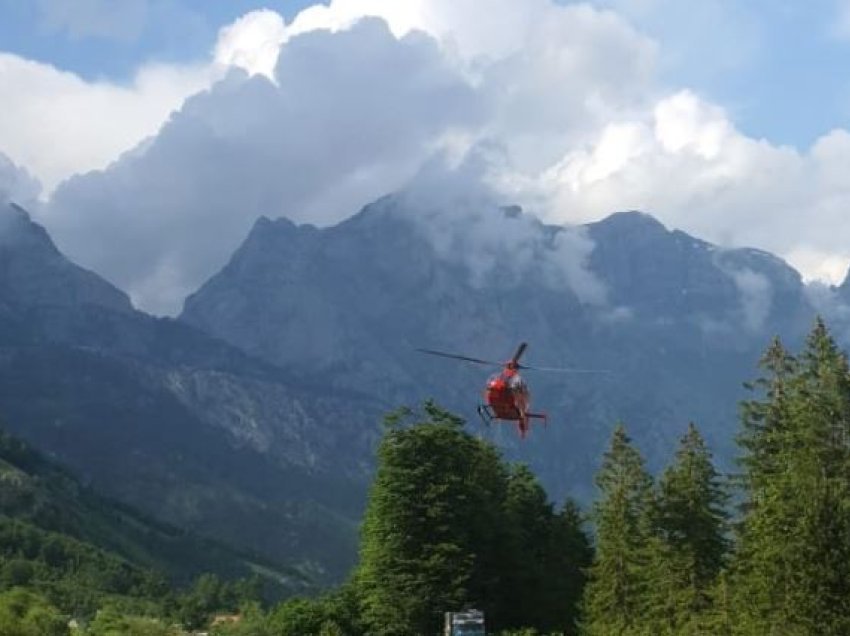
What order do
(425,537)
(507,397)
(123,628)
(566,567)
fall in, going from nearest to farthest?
1. (507,397)
2. (425,537)
3. (566,567)
4. (123,628)

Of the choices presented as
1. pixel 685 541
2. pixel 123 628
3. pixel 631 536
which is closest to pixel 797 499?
pixel 685 541

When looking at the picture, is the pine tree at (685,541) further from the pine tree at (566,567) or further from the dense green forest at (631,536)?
the pine tree at (566,567)

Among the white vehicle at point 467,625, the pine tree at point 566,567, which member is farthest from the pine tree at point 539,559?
the white vehicle at point 467,625

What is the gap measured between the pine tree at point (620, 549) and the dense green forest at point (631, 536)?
139 millimetres

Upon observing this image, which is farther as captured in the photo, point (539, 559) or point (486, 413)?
point (539, 559)

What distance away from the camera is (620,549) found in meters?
79.8

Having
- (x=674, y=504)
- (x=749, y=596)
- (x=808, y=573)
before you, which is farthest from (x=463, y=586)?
(x=808, y=573)

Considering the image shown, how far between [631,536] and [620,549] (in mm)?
1558

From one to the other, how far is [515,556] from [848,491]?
3900 cm

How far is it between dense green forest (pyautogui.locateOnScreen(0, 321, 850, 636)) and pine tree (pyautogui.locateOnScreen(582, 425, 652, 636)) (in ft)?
0.45

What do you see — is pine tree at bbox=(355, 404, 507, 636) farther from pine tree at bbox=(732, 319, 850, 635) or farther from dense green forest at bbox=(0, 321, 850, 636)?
pine tree at bbox=(732, 319, 850, 635)

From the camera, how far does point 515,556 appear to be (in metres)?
94.2

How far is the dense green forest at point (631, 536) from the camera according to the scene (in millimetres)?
55812

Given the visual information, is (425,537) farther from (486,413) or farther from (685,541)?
(486,413)
